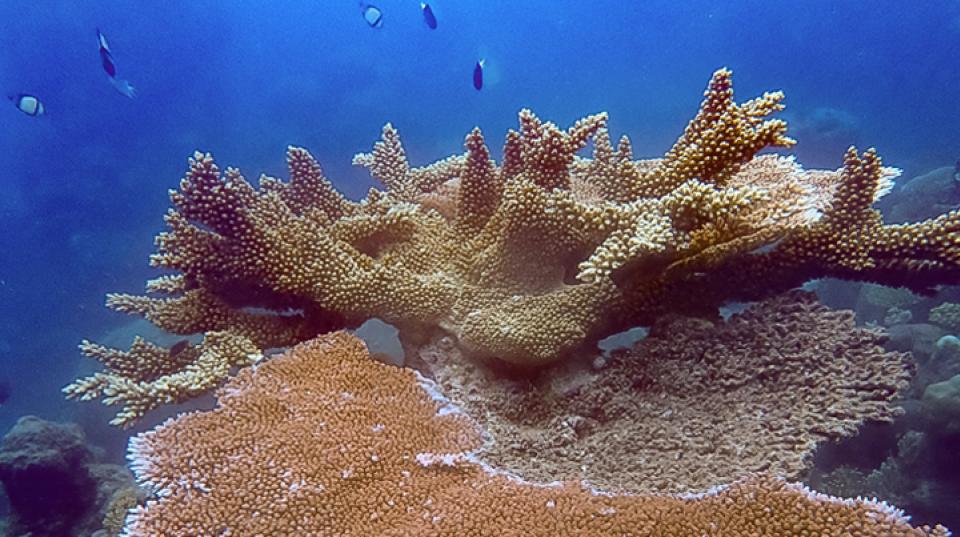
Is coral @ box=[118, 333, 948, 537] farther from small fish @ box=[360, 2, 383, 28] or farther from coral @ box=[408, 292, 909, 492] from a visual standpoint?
small fish @ box=[360, 2, 383, 28]

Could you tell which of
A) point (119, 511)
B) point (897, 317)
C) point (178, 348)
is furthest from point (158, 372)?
point (897, 317)

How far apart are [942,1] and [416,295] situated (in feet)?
216

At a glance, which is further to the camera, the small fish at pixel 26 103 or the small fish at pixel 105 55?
the small fish at pixel 26 103

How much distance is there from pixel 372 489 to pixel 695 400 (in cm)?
179

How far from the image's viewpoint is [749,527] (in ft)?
6.98

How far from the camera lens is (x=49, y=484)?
28.9 ft

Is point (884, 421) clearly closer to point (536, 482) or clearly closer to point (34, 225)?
point (536, 482)

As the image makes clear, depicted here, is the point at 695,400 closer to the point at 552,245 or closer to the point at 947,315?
the point at 552,245

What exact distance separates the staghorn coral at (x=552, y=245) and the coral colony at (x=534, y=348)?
1cm

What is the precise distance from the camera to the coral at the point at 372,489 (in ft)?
7.15

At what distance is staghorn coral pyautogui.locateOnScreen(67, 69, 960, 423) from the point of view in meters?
3.07

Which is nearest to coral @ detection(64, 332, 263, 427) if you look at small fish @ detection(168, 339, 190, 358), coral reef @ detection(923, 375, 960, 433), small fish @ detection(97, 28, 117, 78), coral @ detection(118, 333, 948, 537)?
small fish @ detection(168, 339, 190, 358)

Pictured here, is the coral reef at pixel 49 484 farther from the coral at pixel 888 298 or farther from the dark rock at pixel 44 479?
the coral at pixel 888 298

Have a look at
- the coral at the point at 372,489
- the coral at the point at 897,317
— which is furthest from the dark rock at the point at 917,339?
the coral at the point at 372,489
